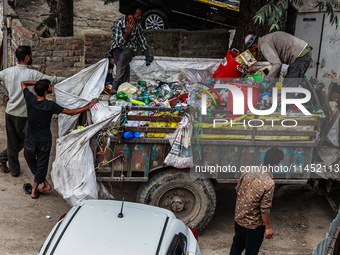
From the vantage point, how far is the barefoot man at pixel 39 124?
627 centimetres

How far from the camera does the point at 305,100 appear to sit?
6480 millimetres

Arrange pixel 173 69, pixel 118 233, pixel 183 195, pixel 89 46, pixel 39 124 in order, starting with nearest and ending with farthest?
pixel 118 233 < pixel 183 195 < pixel 39 124 < pixel 173 69 < pixel 89 46

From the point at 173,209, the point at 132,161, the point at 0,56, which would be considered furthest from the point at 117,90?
the point at 0,56

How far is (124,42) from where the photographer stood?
23.8 ft

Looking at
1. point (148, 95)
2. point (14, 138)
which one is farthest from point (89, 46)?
point (148, 95)

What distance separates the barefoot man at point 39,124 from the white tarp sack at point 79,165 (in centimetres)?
57

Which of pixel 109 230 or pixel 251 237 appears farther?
pixel 251 237

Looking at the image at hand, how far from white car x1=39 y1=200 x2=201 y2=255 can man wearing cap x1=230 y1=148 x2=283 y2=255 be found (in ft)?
2.11

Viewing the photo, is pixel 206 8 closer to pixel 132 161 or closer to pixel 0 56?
pixel 0 56

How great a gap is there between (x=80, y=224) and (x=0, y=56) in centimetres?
734

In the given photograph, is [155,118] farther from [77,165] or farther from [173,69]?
[173,69]

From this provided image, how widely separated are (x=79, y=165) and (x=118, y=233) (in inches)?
71.5

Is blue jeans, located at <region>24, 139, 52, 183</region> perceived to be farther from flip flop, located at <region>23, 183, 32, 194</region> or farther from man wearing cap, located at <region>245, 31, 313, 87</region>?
man wearing cap, located at <region>245, 31, 313, 87</region>

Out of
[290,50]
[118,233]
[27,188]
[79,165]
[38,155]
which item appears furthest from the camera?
[290,50]
